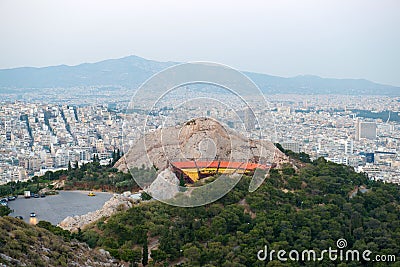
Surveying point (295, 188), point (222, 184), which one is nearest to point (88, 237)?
point (222, 184)

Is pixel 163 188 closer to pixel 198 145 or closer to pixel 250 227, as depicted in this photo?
pixel 250 227

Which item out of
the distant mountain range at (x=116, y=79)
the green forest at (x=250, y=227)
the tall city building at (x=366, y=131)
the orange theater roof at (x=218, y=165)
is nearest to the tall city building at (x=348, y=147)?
the tall city building at (x=366, y=131)

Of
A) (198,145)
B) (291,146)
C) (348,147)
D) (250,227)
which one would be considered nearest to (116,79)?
(348,147)

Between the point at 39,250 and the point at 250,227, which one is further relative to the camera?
the point at 250,227

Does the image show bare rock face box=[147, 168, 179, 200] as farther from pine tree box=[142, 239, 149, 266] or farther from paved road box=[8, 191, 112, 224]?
paved road box=[8, 191, 112, 224]

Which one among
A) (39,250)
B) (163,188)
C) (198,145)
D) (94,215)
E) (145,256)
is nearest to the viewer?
(39,250)

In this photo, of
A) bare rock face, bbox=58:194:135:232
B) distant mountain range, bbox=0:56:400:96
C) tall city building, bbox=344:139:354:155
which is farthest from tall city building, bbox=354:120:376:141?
bare rock face, bbox=58:194:135:232
